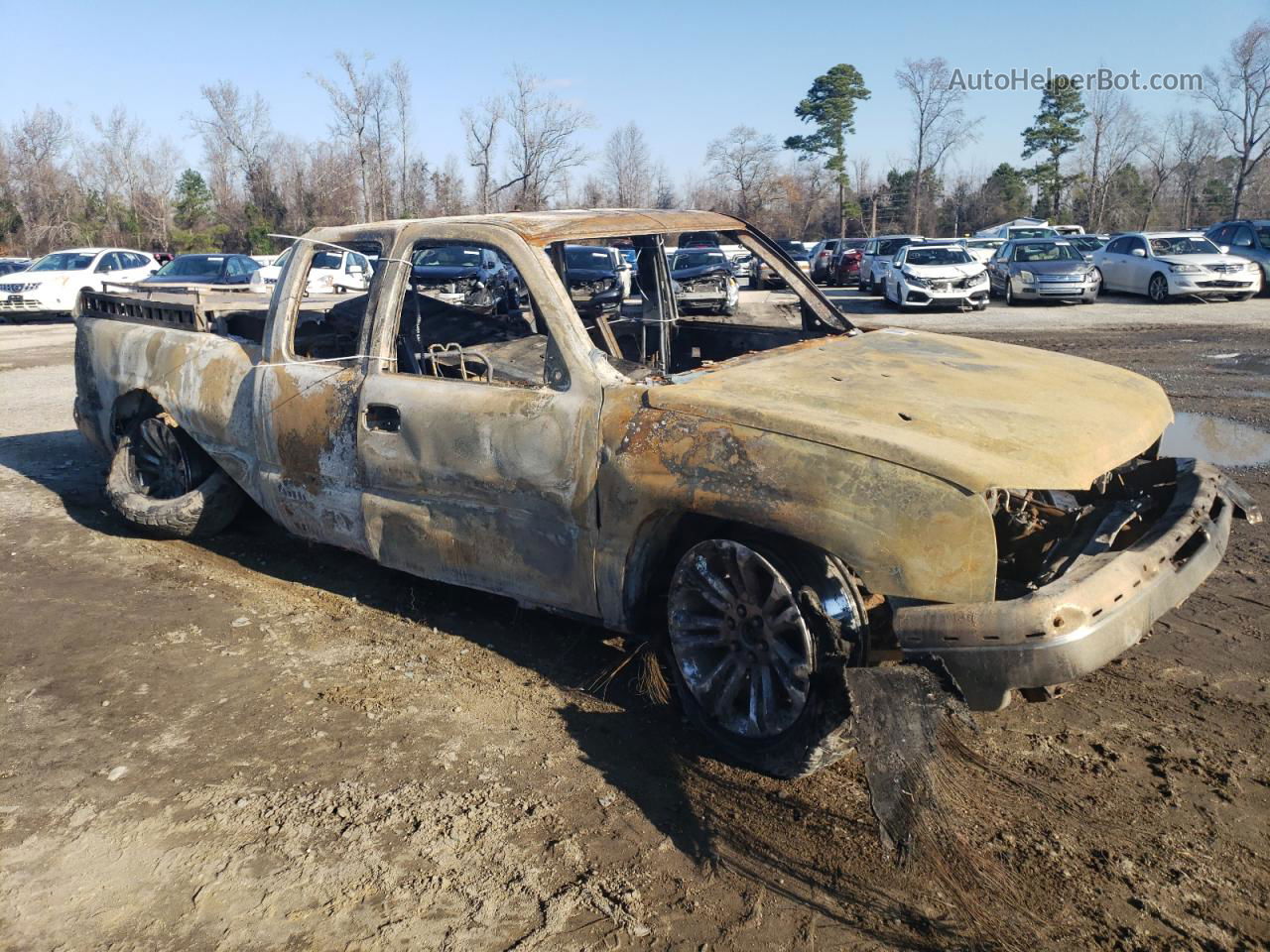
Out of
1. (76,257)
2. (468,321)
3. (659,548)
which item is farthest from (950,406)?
(76,257)

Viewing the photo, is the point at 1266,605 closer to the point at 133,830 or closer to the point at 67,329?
the point at 133,830

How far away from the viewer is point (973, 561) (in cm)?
274

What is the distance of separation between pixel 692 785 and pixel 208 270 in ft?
66.5

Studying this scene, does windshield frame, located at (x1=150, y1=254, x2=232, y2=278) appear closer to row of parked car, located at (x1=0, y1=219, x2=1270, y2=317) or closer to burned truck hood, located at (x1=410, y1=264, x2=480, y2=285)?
row of parked car, located at (x1=0, y1=219, x2=1270, y2=317)

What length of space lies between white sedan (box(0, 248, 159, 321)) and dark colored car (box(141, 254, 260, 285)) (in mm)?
1750

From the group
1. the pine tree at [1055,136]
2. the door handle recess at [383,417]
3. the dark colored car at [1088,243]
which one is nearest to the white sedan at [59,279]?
the door handle recess at [383,417]

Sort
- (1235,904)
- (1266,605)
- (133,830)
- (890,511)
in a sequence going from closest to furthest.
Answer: (1235,904) < (890,511) < (133,830) < (1266,605)

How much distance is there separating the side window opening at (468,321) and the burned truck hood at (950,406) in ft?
2.83

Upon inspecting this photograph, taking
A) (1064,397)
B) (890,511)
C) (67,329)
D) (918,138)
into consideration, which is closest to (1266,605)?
(1064,397)

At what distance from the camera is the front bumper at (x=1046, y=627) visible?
2.65 m

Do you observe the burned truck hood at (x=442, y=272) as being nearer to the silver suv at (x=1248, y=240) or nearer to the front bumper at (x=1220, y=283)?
the front bumper at (x=1220, y=283)

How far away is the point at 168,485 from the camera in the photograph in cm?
570

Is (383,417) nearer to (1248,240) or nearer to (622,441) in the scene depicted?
(622,441)

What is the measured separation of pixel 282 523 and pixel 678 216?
94.7 inches
